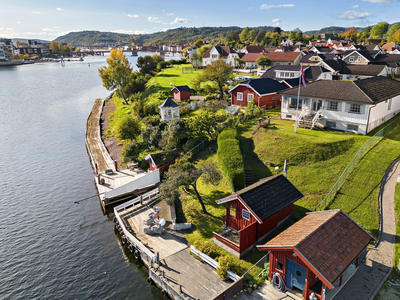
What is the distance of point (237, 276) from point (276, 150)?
18.1m

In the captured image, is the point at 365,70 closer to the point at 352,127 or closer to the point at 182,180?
the point at 352,127

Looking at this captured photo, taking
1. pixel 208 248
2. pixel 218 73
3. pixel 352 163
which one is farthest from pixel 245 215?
pixel 218 73

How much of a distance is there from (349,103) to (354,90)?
→ 1.93m

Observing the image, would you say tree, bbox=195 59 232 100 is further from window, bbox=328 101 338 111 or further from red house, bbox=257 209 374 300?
red house, bbox=257 209 374 300

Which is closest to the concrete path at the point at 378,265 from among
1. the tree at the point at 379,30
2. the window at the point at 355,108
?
the window at the point at 355,108

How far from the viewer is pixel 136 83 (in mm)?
82750

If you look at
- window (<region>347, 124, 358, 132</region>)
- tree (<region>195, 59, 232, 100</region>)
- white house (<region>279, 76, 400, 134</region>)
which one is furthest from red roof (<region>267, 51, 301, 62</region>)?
window (<region>347, 124, 358, 132</region>)

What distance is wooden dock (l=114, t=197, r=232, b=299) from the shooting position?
18844 millimetres

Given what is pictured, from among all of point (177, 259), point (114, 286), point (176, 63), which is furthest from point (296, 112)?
point (176, 63)

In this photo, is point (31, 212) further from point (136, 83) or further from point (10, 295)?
point (136, 83)

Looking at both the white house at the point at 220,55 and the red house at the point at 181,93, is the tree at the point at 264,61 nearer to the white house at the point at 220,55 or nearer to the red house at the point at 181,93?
the white house at the point at 220,55

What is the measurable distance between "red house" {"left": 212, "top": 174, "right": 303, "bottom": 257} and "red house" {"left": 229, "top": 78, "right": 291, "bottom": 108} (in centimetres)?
2807

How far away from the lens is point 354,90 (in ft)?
116

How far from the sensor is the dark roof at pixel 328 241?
50.8ft
